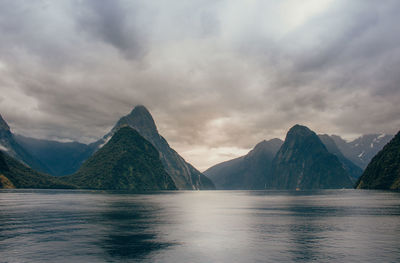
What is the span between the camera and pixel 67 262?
3347 cm

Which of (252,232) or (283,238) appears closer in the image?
(283,238)

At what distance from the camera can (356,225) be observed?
6412cm

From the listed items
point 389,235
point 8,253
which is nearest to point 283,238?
point 389,235

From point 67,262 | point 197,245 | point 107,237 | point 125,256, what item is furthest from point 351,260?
point 107,237

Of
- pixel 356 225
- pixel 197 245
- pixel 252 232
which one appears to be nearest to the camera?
pixel 197 245

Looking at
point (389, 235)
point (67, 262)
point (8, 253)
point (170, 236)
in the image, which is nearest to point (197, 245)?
point (170, 236)

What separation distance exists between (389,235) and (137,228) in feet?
143

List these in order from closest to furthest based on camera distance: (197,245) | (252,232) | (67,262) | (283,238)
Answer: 1. (67,262)
2. (197,245)
3. (283,238)
4. (252,232)

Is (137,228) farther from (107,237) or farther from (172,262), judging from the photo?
(172,262)

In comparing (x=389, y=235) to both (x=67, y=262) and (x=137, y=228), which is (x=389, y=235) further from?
(x=67, y=262)

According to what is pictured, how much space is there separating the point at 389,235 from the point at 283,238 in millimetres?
17647

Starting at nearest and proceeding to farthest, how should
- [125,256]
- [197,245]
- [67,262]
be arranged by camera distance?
[67,262]
[125,256]
[197,245]

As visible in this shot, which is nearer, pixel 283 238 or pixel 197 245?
pixel 197 245

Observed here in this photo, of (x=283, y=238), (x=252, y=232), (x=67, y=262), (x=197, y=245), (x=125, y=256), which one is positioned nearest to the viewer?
(x=67, y=262)
